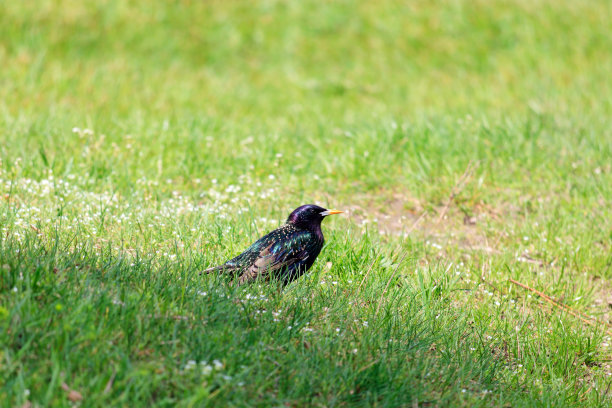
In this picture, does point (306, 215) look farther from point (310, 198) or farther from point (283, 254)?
point (310, 198)

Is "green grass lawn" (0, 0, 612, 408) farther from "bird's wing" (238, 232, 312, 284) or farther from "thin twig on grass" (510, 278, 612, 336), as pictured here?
"bird's wing" (238, 232, 312, 284)

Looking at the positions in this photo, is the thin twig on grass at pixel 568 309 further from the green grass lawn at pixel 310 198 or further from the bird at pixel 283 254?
the bird at pixel 283 254

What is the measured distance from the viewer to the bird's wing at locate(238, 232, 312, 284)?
204 inches

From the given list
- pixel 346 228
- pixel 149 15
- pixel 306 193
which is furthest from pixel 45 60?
pixel 346 228

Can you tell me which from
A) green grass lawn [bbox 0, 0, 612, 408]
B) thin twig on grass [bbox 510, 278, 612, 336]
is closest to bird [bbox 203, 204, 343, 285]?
green grass lawn [bbox 0, 0, 612, 408]

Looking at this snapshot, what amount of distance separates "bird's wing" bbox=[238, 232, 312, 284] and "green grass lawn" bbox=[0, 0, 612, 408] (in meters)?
0.20

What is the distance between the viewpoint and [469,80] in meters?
14.0

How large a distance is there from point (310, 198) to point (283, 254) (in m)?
2.82

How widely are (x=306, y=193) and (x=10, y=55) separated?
7464 millimetres

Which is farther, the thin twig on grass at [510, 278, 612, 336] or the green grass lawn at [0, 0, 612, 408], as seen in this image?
the thin twig on grass at [510, 278, 612, 336]

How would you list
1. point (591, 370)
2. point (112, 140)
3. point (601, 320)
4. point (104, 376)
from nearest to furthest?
point (104, 376), point (591, 370), point (601, 320), point (112, 140)

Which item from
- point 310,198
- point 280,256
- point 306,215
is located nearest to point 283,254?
point 280,256

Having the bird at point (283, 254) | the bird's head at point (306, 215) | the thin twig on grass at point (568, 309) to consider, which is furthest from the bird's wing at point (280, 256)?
the thin twig on grass at point (568, 309)

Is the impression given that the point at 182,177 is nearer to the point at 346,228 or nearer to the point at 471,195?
the point at 346,228
